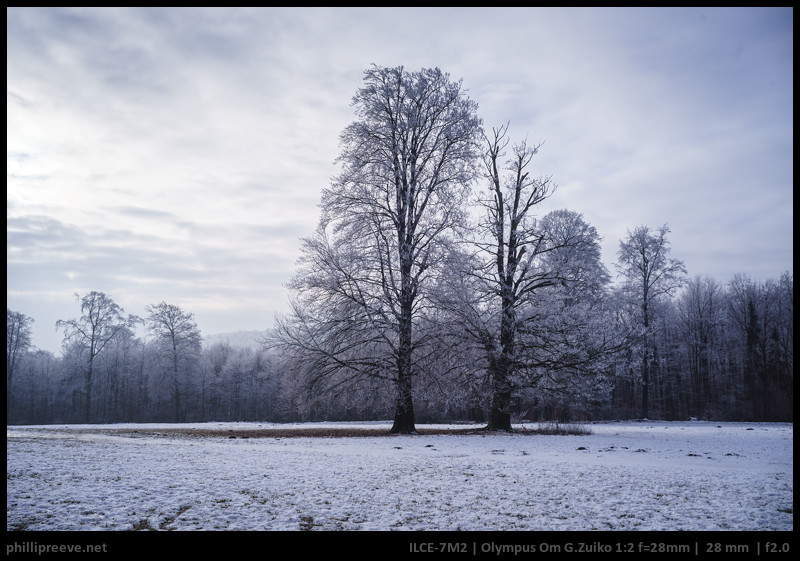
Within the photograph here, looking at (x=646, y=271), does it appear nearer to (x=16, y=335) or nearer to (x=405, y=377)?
(x=405, y=377)

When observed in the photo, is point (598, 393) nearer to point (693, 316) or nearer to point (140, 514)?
point (140, 514)

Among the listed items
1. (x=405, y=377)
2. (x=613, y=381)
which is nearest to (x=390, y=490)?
(x=405, y=377)

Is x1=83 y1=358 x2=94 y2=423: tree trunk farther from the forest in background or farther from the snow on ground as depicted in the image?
the snow on ground

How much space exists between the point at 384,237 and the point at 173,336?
3842 cm

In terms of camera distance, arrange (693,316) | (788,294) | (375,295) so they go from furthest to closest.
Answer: (693,316), (788,294), (375,295)

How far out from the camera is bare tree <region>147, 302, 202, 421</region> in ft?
163

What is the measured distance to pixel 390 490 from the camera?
7473 millimetres

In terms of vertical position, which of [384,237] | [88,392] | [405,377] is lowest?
[88,392]

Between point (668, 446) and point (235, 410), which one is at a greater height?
point (668, 446)

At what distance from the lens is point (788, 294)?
4931cm

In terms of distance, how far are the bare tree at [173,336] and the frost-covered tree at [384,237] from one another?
35.3 m

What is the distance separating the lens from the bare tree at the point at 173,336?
163 ft

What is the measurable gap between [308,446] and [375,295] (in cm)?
705
